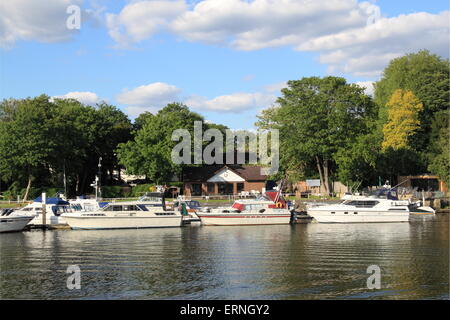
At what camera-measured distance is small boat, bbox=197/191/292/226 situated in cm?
4653

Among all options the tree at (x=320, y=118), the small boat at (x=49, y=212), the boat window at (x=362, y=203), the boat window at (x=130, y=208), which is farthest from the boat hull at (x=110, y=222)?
the tree at (x=320, y=118)

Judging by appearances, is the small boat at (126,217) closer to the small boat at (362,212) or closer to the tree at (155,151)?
the small boat at (362,212)

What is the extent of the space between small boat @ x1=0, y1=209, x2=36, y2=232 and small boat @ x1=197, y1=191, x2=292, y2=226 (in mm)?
14719

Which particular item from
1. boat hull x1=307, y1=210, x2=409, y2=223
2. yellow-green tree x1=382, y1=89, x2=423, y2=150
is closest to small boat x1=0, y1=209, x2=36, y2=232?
boat hull x1=307, y1=210, x2=409, y2=223

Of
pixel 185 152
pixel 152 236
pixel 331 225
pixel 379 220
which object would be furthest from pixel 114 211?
pixel 185 152

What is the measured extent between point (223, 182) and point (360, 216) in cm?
3217

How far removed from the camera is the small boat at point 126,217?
144 ft

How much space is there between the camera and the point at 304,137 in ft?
222

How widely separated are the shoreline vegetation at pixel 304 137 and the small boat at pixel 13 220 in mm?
22340

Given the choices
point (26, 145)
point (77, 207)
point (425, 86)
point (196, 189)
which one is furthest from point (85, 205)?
point (425, 86)

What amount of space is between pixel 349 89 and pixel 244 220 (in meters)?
29.2

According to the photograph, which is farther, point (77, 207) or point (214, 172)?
point (214, 172)

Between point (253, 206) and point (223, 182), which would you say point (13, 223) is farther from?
point (223, 182)

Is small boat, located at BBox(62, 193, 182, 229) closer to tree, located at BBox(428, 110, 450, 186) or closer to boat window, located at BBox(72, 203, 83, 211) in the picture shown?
Answer: boat window, located at BBox(72, 203, 83, 211)
